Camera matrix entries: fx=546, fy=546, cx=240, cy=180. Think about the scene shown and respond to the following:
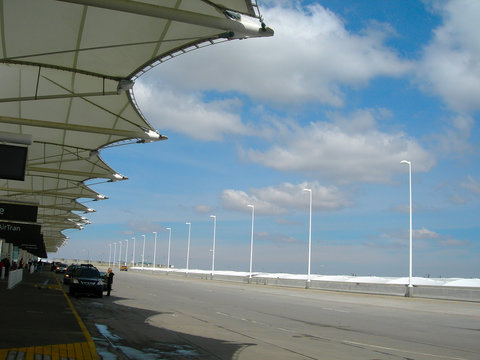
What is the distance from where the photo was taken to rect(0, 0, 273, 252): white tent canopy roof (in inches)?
594

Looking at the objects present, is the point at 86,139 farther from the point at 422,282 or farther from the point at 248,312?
the point at 422,282

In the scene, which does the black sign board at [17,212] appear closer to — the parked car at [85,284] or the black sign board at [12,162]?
the parked car at [85,284]

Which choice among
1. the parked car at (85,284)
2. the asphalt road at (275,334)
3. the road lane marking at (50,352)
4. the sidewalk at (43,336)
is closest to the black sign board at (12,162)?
the sidewalk at (43,336)

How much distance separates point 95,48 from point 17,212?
1088 cm

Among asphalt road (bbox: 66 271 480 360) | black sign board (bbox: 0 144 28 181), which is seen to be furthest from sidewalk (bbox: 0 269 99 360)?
black sign board (bbox: 0 144 28 181)

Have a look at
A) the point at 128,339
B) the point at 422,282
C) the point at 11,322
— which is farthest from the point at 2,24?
the point at 422,282

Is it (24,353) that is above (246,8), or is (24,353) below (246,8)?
below

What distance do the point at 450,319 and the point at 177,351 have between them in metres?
14.5

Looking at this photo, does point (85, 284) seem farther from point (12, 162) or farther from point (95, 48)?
point (12, 162)

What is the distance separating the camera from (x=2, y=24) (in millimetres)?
16438

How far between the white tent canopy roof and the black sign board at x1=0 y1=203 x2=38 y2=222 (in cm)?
449

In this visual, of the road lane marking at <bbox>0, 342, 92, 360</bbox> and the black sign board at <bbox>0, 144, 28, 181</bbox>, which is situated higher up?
the black sign board at <bbox>0, 144, 28, 181</bbox>

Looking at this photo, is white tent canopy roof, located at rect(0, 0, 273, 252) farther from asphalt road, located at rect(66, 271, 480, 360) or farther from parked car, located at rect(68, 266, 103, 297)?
parked car, located at rect(68, 266, 103, 297)

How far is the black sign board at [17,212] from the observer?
83.9ft
